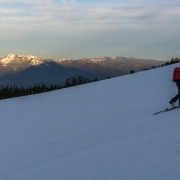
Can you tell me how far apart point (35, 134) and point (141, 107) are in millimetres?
3995

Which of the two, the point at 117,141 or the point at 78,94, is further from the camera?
the point at 78,94

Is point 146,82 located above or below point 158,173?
above

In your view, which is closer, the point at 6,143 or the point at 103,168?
the point at 103,168

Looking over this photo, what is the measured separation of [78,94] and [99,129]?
920cm

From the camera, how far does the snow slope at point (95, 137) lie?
6493mm

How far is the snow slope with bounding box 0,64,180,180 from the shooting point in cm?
649

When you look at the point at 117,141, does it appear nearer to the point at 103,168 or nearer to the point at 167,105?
the point at 103,168

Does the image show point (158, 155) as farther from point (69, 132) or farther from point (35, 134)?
point (35, 134)

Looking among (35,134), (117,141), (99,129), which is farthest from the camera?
(35,134)

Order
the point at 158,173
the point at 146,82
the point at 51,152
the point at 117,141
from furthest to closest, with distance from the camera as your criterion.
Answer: the point at 146,82 → the point at 51,152 → the point at 117,141 → the point at 158,173

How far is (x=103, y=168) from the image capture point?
21.6 feet

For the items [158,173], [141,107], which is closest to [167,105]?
[141,107]

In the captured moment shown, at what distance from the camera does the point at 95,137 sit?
32.5 ft

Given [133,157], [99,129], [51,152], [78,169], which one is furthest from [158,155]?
[99,129]
